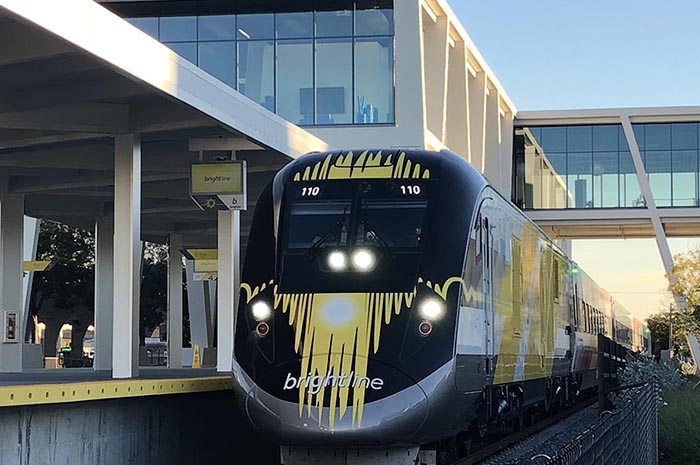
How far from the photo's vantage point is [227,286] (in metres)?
18.2

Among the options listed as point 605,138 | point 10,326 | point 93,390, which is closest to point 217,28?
point 10,326

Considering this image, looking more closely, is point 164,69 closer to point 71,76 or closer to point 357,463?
point 71,76

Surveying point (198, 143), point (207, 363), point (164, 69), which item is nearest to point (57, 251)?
point (207, 363)

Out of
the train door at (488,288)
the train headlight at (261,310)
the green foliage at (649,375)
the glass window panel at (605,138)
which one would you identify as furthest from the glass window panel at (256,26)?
the train headlight at (261,310)

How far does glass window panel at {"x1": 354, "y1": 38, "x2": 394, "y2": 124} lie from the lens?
35.3 m

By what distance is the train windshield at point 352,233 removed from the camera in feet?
37.4

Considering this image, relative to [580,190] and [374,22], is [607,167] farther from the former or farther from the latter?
[374,22]

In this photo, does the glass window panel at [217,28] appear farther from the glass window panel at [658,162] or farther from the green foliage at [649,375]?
the glass window panel at [658,162]

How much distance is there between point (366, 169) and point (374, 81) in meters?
23.7

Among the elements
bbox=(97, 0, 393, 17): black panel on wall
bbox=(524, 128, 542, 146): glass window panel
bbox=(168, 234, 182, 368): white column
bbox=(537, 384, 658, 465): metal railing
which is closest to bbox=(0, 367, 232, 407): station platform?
bbox=(537, 384, 658, 465): metal railing

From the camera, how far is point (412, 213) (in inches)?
468

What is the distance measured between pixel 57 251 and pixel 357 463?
4257 cm

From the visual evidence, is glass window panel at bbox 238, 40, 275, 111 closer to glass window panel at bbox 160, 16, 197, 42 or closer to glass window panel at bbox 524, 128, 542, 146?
glass window panel at bbox 160, 16, 197, 42

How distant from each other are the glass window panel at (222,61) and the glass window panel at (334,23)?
3.08 m
